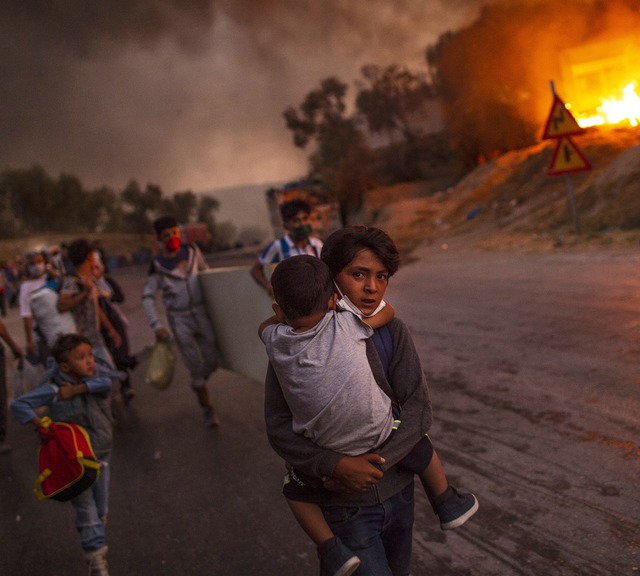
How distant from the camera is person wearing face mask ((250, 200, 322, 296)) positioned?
15.4 feet

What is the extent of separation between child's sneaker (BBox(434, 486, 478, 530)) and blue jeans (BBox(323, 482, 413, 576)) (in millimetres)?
115

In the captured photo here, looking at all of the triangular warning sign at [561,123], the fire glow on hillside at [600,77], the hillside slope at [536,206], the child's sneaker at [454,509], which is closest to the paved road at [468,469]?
the child's sneaker at [454,509]

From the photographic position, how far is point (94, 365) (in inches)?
144

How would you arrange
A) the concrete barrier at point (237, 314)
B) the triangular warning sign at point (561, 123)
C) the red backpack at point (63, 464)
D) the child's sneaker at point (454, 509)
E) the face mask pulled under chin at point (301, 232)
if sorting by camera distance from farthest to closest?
the triangular warning sign at point (561, 123) < the concrete barrier at point (237, 314) < the face mask pulled under chin at point (301, 232) < the red backpack at point (63, 464) < the child's sneaker at point (454, 509)

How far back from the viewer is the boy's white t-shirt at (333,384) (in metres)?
1.87

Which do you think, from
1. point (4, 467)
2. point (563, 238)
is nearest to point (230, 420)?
point (4, 467)

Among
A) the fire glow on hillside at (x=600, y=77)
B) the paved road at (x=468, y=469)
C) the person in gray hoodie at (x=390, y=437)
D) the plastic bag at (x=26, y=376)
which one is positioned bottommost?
the paved road at (x=468, y=469)

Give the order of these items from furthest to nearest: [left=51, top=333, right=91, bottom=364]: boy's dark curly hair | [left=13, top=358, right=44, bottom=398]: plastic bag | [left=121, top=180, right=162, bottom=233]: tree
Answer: [left=121, top=180, right=162, bottom=233]: tree, [left=13, top=358, right=44, bottom=398]: plastic bag, [left=51, top=333, right=91, bottom=364]: boy's dark curly hair

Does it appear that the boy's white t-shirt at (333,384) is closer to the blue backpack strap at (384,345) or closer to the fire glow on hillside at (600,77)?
the blue backpack strap at (384,345)

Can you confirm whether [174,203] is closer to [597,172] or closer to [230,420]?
[597,172]

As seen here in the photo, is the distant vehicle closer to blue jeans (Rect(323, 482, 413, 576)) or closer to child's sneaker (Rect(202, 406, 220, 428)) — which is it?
child's sneaker (Rect(202, 406, 220, 428))

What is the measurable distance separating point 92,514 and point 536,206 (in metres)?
16.7

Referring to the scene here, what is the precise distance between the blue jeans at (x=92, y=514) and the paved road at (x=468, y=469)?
0.28m

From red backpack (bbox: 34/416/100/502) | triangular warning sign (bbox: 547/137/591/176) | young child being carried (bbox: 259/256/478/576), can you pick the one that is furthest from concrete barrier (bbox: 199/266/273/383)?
triangular warning sign (bbox: 547/137/591/176)
